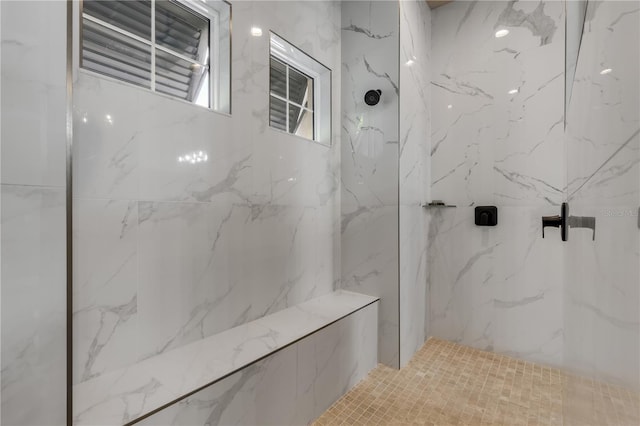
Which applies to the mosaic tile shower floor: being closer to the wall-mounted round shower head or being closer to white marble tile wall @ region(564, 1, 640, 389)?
white marble tile wall @ region(564, 1, 640, 389)

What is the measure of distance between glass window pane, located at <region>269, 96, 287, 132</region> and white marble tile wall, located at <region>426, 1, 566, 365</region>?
4.08ft

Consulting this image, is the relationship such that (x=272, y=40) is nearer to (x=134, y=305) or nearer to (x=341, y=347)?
(x=134, y=305)

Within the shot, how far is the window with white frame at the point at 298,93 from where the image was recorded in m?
1.99

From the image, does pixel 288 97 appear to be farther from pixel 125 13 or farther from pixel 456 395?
pixel 456 395

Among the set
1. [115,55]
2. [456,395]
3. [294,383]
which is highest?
[115,55]

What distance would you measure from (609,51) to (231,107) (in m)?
1.54

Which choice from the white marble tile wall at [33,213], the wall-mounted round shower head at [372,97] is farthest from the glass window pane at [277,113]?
the white marble tile wall at [33,213]

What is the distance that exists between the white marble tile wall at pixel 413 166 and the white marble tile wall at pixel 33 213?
1745 mm

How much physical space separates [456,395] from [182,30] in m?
2.46

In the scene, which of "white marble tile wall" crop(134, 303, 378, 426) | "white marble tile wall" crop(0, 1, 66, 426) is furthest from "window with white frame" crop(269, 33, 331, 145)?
"white marble tile wall" crop(134, 303, 378, 426)

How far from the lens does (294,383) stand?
56.7 inches

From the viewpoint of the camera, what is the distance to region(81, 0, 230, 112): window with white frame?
4.02 feet

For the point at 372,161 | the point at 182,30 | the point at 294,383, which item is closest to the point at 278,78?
the point at 182,30

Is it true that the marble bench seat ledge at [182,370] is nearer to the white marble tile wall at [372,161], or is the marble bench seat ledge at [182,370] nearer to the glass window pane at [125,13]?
the white marble tile wall at [372,161]
